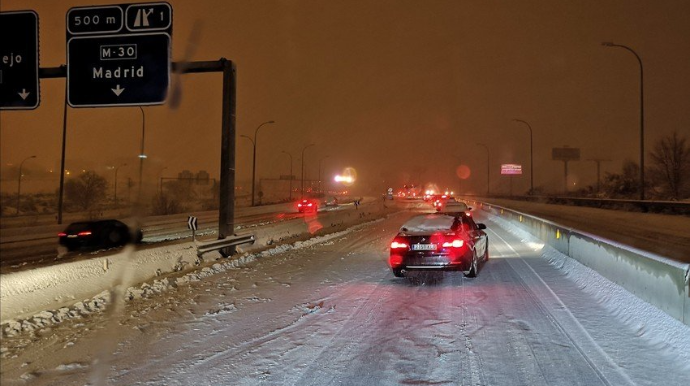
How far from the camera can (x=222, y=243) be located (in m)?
14.2

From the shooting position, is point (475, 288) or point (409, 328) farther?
point (475, 288)

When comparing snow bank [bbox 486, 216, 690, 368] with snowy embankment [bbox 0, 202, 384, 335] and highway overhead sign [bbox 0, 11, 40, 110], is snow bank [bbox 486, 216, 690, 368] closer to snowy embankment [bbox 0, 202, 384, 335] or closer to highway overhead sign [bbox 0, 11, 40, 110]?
snowy embankment [bbox 0, 202, 384, 335]

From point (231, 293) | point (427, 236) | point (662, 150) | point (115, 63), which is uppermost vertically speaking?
point (662, 150)

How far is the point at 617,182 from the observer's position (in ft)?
255

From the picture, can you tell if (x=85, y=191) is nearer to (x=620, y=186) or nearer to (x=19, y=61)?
(x=19, y=61)

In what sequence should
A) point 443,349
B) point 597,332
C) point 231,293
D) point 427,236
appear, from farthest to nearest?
→ point 427,236 → point 231,293 → point 597,332 → point 443,349

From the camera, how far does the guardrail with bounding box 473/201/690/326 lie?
6.64m

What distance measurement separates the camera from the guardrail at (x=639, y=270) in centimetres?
664

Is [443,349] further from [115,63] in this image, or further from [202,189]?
[202,189]

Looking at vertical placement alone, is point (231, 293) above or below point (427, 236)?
below

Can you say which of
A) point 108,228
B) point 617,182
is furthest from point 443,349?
point 617,182

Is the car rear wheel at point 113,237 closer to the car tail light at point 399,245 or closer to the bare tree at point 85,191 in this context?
the car tail light at point 399,245

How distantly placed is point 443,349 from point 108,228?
16.6 metres

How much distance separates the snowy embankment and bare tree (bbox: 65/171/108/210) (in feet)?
200
